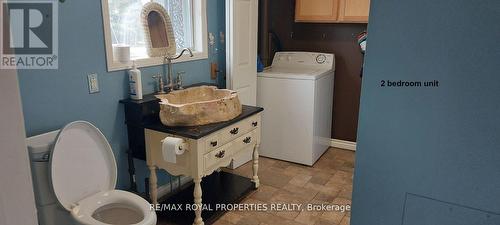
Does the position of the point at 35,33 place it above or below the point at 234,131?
above

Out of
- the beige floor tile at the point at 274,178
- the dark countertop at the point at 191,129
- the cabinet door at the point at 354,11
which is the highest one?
the cabinet door at the point at 354,11

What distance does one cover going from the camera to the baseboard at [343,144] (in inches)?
153

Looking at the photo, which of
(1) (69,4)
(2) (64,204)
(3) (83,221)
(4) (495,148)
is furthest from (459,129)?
(1) (69,4)

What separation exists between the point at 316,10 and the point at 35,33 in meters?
2.65

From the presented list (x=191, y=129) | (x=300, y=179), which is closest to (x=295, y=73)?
(x=300, y=179)

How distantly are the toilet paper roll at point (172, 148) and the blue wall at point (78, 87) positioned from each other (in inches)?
17.4

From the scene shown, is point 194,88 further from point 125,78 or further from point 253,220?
point 253,220

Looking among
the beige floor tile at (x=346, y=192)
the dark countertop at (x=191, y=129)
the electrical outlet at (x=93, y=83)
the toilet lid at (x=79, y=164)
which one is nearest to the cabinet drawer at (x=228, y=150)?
the dark countertop at (x=191, y=129)

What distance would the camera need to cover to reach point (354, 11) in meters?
3.35

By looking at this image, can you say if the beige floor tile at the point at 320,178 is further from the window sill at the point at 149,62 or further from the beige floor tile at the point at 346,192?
the window sill at the point at 149,62

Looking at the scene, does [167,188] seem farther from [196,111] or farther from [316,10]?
[316,10]

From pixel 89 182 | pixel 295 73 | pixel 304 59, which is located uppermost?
pixel 304 59

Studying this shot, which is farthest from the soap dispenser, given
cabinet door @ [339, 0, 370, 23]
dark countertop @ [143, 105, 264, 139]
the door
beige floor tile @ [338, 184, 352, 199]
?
cabinet door @ [339, 0, 370, 23]

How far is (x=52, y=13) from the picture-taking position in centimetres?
177
